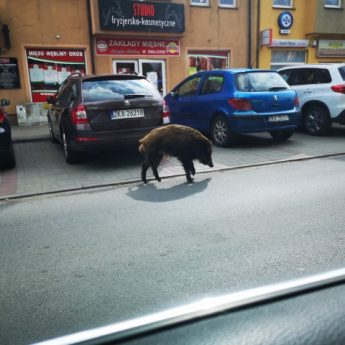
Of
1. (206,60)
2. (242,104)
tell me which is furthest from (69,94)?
(206,60)

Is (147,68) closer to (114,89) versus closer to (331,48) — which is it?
(114,89)

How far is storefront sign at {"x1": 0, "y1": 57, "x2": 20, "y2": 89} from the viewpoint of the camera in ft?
44.9

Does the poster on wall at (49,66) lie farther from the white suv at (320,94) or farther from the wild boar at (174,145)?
the wild boar at (174,145)

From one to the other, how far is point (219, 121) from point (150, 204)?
4.46 meters

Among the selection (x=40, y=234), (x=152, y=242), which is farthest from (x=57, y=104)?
(x=152, y=242)

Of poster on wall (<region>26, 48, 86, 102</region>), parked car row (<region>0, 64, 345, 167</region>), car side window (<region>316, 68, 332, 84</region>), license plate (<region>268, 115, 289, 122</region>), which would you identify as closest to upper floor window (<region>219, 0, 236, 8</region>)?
poster on wall (<region>26, 48, 86, 102</region>)

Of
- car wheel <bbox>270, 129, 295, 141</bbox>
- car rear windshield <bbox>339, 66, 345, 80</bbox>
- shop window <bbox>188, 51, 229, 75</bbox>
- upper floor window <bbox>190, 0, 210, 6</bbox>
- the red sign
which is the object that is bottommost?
car wheel <bbox>270, 129, 295, 141</bbox>

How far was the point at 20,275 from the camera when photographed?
3.28 metres

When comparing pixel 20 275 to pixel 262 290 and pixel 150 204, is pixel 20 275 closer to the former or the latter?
pixel 150 204

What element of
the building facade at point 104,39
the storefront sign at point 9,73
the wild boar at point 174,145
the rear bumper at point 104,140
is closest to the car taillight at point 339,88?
the wild boar at point 174,145

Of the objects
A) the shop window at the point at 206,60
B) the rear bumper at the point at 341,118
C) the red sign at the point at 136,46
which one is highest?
the red sign at the point at 136,46

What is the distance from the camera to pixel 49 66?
1445 cm

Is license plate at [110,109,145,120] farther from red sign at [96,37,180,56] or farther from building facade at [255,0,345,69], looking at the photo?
building facade at [255,0,345,69]

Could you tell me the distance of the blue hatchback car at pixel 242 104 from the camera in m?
8.55
